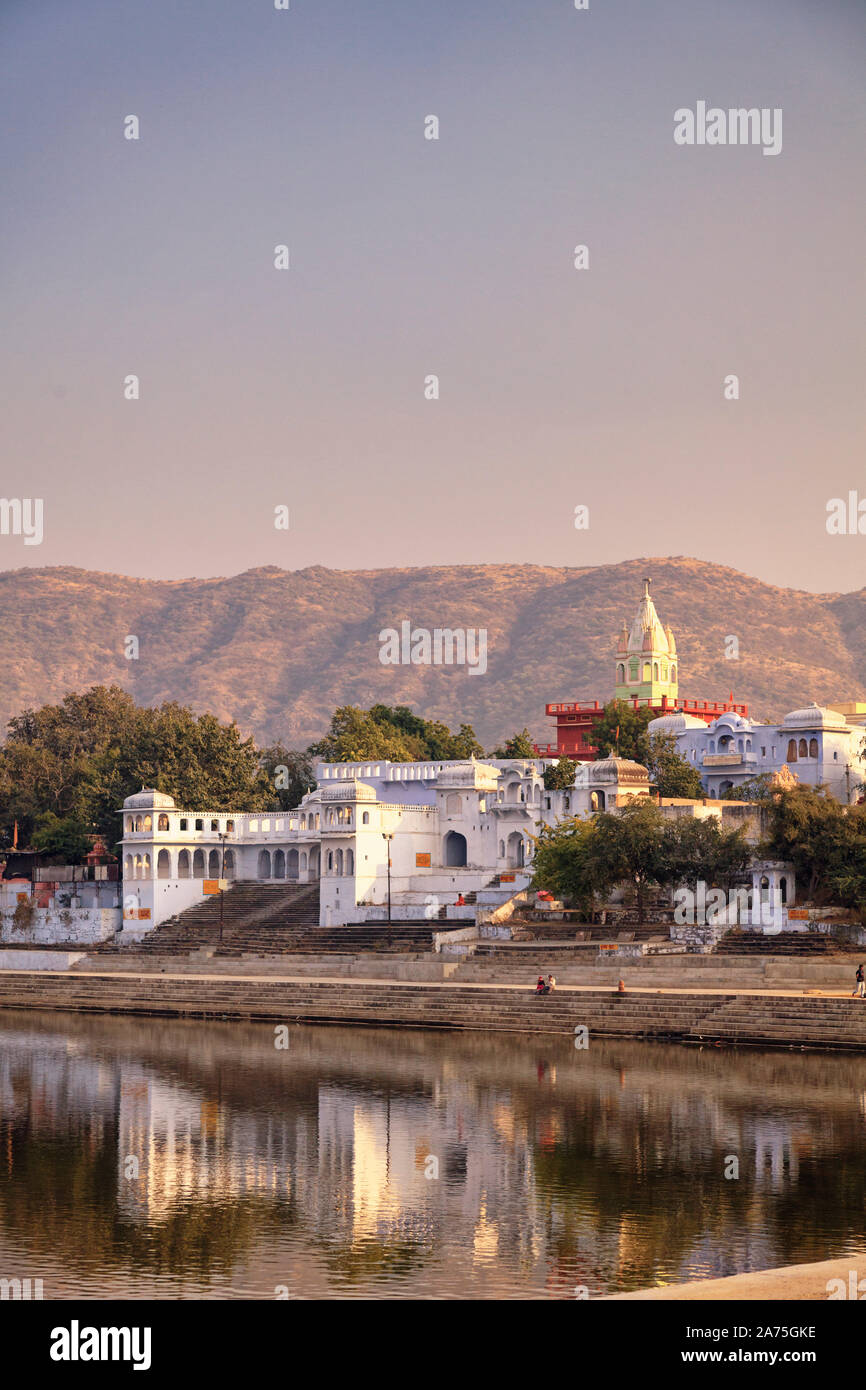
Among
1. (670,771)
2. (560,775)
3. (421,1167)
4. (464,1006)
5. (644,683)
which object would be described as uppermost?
(644,683)

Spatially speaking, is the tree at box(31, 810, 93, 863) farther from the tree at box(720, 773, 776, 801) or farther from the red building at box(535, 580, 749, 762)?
the tree at box(720, 773, 776, 801)

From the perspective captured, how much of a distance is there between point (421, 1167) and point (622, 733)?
52.4m

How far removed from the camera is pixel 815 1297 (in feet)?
67.6

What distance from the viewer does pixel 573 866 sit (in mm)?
64812

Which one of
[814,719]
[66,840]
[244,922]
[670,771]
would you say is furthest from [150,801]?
[814,719]

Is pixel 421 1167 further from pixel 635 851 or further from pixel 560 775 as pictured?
pixel 560 775

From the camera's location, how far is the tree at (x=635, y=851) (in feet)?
207

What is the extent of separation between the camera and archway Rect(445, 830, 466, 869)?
78.5m

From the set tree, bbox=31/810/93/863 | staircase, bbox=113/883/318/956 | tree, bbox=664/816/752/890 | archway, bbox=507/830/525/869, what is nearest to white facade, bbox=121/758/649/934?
archway, bbox=507/830/525/869

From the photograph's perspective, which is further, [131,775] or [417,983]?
[131,775]

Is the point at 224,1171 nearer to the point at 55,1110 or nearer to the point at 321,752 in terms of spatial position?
the point at 55,1110

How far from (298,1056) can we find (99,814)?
1634 inches

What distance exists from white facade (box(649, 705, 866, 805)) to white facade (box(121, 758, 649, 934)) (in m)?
8.50
